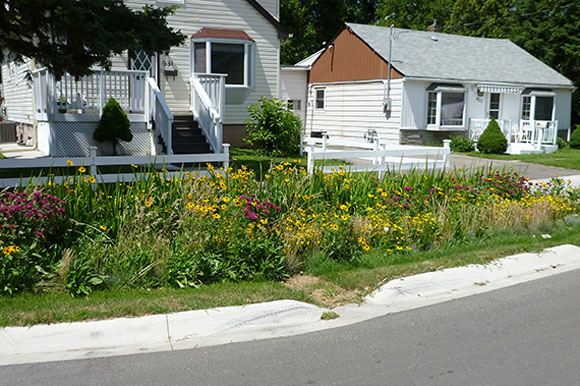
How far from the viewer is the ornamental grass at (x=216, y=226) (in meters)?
6.47

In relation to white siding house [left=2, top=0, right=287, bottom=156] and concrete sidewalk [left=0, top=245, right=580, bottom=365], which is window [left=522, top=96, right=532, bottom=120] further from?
concrete sidewalk [left=0, top=245, right=580, bottom=365]

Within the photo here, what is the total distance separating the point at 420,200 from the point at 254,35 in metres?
13.4

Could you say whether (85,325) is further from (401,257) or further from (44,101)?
(44,101)

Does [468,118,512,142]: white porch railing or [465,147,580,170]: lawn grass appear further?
[468,118,512,142]: white porch railing

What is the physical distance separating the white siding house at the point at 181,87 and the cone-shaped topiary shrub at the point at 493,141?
30.4 feet

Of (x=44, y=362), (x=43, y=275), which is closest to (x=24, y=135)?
(x=43, y=275)

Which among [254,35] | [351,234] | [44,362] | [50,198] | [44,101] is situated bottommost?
[44,362]

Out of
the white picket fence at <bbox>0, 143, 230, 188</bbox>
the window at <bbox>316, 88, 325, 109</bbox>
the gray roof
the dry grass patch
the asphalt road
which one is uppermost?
the gray roof

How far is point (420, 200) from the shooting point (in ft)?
31.7

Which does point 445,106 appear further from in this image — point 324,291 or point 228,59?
point 324,291

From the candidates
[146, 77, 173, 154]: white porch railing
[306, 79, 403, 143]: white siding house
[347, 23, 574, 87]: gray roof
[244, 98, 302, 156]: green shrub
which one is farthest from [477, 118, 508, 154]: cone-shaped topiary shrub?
[146, 77, 173, 154]: white porch railing

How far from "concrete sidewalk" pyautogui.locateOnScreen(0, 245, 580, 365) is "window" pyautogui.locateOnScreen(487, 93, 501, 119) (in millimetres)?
23620

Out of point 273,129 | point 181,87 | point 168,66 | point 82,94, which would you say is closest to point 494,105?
point 273,129

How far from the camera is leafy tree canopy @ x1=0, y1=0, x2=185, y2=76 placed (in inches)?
421
